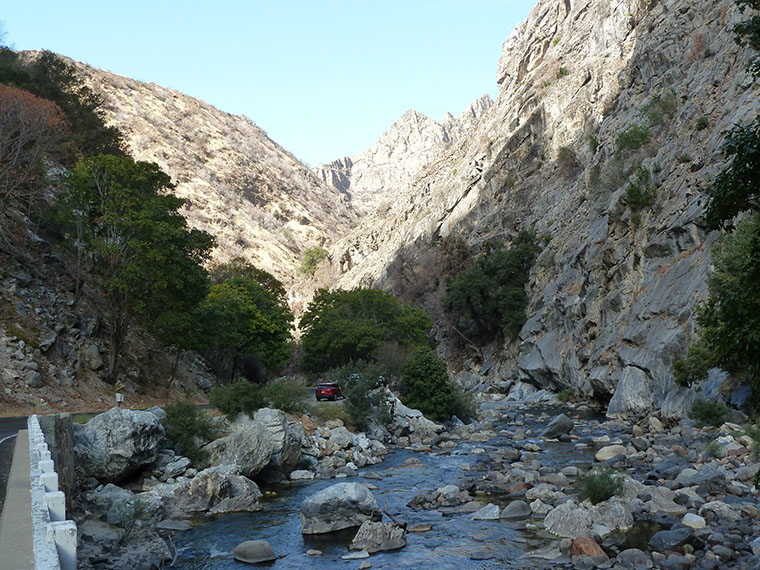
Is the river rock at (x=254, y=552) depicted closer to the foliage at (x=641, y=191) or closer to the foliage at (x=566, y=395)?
the foliage at (x=566, y=395)

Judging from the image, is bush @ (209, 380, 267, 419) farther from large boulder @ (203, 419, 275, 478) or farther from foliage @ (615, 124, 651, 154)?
foliage @ (615, 124, 651, 154)

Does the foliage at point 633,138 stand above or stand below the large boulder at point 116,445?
above

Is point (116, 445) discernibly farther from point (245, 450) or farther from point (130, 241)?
point (130, 241)

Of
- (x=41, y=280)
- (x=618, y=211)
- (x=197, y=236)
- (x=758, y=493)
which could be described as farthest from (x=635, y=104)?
(x=41, y=280)

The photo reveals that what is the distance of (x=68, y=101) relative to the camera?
1960 inches

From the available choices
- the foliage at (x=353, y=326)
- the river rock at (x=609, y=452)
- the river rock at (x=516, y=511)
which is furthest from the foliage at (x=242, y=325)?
the river rock at (x=516, y=511)

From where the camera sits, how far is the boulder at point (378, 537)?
1422cm

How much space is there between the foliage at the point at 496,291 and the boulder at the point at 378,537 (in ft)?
155

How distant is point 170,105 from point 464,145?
3417 inches

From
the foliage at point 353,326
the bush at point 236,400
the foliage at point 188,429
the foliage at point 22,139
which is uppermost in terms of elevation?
the foliage at point 22,139

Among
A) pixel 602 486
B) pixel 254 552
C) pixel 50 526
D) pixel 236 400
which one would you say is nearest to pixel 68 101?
pixel 236 400

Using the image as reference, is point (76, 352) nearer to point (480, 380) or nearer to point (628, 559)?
point (628, 559)

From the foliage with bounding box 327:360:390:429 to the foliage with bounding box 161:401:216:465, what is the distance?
10130 millimetres

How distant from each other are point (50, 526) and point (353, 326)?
49841mm
